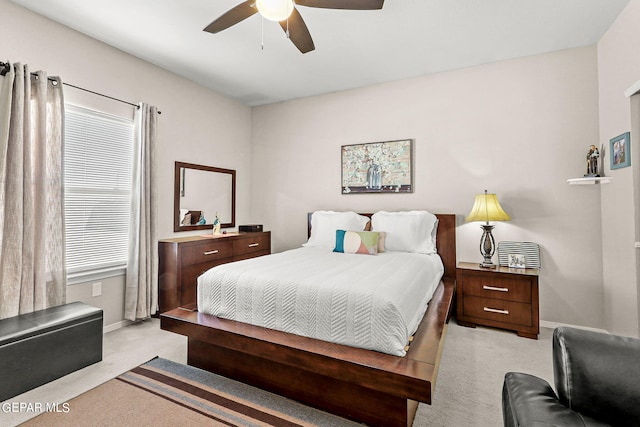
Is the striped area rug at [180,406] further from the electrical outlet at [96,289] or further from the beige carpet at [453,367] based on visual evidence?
the electrical outlet at [96,289]

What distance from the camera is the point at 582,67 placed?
9.93ft

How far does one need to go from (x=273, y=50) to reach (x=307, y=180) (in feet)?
5.85

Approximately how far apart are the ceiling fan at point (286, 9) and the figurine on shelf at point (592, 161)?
8.07ft

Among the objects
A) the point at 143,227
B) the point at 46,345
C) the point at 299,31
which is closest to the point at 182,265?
the point at 143,227

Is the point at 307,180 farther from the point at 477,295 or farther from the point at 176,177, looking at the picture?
the point at 477,295

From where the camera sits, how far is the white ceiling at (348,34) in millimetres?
2469

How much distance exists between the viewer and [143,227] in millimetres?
3160

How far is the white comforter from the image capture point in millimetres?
1705

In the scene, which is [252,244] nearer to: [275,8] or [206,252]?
[206,252]

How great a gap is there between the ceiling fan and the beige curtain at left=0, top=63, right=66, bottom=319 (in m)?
1.51

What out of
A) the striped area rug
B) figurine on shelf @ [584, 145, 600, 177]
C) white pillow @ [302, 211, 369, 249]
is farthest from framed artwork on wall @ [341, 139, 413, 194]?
the striped area rug

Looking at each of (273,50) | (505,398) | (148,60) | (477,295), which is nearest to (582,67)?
(477,295)

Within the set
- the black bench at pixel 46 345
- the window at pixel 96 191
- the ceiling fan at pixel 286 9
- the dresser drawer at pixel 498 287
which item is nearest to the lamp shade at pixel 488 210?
the dresser drawer at pixel 498 287

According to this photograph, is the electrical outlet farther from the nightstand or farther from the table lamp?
the table lamp
